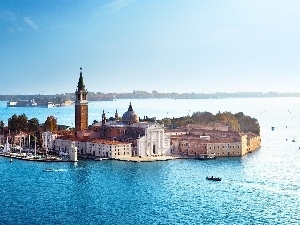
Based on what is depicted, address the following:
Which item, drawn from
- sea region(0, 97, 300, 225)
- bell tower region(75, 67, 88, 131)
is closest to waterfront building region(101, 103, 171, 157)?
sea region(0, 97, 300, 225)

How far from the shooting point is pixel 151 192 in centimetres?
1612

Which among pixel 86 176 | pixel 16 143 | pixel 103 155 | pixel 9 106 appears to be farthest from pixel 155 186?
pixel 9 106

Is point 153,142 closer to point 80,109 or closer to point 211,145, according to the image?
point 211,145

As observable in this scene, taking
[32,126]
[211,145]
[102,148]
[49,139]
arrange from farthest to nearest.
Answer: [32,126] < [49,139] < [211,145] < [102,148]

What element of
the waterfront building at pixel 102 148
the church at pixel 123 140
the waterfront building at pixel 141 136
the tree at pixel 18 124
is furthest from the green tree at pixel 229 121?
the tree at pixel 18 124

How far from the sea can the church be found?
136cm

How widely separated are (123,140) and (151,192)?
9.55m

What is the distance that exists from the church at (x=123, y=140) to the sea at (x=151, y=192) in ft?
4.46

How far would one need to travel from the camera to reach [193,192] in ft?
52.9

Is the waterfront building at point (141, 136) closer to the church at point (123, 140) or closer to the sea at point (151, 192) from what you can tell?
the church at point (123, 140)

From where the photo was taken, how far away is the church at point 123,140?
78.5 feet

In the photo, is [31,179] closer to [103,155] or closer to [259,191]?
[103,155]

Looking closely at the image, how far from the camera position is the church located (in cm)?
2394

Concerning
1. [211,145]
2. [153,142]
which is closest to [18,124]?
[153,142]
